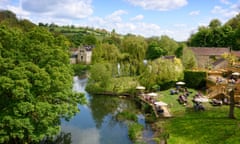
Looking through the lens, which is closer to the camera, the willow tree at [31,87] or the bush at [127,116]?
the willow tree at [31,87]

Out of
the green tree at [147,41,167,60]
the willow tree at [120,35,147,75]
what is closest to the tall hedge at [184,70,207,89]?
the willow tree at [120,35,147,75]

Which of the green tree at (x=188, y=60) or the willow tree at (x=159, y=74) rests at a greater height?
the green tree at (x=188, y=60)

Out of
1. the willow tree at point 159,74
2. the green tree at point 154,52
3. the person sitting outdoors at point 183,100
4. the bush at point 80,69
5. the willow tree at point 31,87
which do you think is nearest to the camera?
the willow tree at point 31,87

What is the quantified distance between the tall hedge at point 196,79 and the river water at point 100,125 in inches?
377

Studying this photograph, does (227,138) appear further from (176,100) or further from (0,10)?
(0,10)

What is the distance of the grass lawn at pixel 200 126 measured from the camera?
21.8m

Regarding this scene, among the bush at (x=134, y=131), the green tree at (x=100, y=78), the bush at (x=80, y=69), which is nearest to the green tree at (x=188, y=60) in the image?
the green tree at (x=100, y=78)

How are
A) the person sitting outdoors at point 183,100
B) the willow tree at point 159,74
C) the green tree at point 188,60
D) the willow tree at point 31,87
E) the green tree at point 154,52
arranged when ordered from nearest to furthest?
the willow tree at point 31,87, the person sitting outdoors at point 183,100, the willow tree at point 159,74, the green tree at point 188,60, the green tree at point 154,52

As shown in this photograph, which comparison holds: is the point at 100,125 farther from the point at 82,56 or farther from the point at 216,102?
the point at 82,56

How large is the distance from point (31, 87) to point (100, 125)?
12594 millimetres

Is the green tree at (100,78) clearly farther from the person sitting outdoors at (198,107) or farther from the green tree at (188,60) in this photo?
the person sitting outdoors at (198,107)

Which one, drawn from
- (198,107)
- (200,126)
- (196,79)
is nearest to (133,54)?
(196,79)

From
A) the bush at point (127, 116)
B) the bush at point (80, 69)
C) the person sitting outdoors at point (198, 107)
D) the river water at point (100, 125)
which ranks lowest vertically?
the river water at point (100, 125)

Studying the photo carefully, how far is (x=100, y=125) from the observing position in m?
29.9
